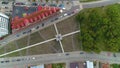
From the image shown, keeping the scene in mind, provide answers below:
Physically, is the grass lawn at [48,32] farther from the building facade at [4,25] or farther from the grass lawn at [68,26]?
the building facade at [4,25]

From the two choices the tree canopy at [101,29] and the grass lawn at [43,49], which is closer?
the tree canopy at [101,29]

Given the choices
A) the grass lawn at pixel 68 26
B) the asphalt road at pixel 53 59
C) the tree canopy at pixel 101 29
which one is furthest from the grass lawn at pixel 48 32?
the tree canopy at pixel 101 29

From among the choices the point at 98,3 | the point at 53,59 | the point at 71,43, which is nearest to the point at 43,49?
the point at 53,59

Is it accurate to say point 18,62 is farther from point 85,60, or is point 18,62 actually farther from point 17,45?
point 85,60

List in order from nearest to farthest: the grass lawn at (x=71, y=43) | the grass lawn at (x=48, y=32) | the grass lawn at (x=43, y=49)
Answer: the grass lawn at (x=71, y=43) → the grass lawn at (x=43, y=49) → the grass lawn at (x=48, y=32)

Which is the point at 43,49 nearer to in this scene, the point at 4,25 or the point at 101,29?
the point at 4,25
